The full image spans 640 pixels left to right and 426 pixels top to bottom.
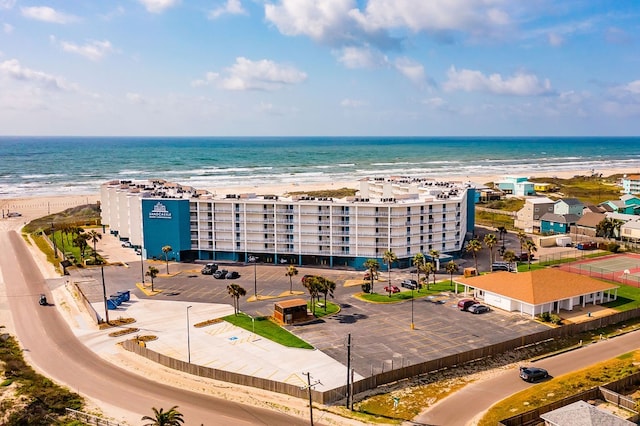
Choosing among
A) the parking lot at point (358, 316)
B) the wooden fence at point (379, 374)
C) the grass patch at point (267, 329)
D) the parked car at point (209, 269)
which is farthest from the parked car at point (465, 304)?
the parked car at point (209, 269)

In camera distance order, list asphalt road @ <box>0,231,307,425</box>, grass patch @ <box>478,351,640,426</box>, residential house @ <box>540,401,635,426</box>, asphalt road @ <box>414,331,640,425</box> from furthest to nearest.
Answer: grass patch @ <box>478,351,640,426</box> < asphalt road @ <box>0,231,307,425</box> < asphalt road @ <box>414,331,640,425</box> < residential house @ <box>540,401,635,426</box>

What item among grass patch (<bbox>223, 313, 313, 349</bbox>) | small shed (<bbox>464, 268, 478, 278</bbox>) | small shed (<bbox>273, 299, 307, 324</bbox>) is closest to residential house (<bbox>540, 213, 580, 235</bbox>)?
small shed (<bbox>464, 268, 478, 278</bbox>)

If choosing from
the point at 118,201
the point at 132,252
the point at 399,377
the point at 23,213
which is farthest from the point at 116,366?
the point at 23,213

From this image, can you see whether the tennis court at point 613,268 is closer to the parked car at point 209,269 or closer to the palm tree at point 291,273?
the palm tree at point 291,273

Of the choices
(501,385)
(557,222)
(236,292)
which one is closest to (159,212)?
(236,292)

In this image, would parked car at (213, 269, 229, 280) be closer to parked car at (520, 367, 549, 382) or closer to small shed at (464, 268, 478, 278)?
small shed at (464, 268, 478, 278)

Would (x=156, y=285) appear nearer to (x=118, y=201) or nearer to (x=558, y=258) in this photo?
(x=118, y=201)

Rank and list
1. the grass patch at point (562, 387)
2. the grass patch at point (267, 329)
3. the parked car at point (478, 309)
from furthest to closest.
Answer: the parked car at point (478, 309)
the grass patch at point (267, 329)
the grass patch at point (562, 387)
